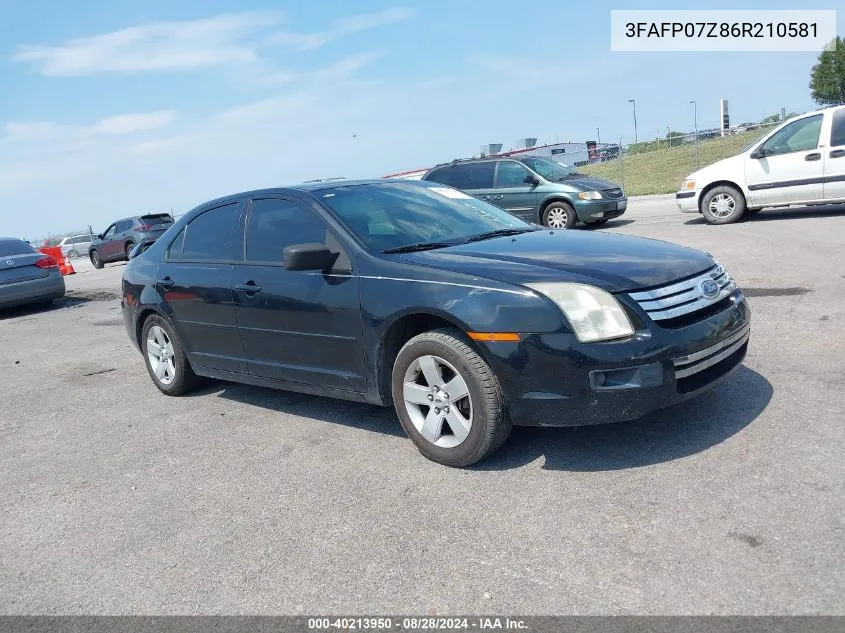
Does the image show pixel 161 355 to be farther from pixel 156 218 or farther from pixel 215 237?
pixel 156 218

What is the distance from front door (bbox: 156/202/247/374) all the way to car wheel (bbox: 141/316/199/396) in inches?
5.9

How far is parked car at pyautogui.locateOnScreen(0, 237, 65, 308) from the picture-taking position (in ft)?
41.8

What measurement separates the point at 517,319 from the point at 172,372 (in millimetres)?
3481

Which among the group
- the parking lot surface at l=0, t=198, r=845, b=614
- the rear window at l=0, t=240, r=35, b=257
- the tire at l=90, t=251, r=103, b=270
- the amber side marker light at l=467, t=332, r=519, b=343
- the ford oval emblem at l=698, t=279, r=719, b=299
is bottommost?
the parking lot surface at l=0, t=198, r=845, b=614

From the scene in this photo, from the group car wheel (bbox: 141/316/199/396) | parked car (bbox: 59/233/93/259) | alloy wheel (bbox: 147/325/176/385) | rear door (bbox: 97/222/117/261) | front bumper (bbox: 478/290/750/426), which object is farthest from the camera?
parked car (bbox: 59/233/93/259)

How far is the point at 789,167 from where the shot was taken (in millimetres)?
11945

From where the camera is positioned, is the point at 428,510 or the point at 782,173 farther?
the point at 782,173

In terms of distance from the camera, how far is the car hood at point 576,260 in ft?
12.5

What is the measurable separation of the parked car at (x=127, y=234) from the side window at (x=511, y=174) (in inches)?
498

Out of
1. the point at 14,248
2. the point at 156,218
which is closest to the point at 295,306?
the point at 14,248

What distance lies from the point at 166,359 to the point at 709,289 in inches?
166

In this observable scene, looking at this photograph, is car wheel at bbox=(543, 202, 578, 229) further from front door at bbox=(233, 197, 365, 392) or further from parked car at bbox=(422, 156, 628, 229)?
front door at bbox=(233, 197, 365, 392)

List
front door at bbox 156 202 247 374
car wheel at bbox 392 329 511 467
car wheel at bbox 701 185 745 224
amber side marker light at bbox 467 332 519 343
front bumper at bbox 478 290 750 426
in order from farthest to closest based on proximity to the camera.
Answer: car wheel at bbox 701 185 745 224
front door at bbox 156 202 247 374
car wheel at bbox 392 329 511 467
amber side marker light at bbox 467 332 519 343
front bumper at bbox 478 290 750 426

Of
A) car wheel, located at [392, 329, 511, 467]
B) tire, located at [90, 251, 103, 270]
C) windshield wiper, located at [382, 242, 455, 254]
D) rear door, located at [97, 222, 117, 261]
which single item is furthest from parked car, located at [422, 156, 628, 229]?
tire, located at [90, 251, 103, 270]
